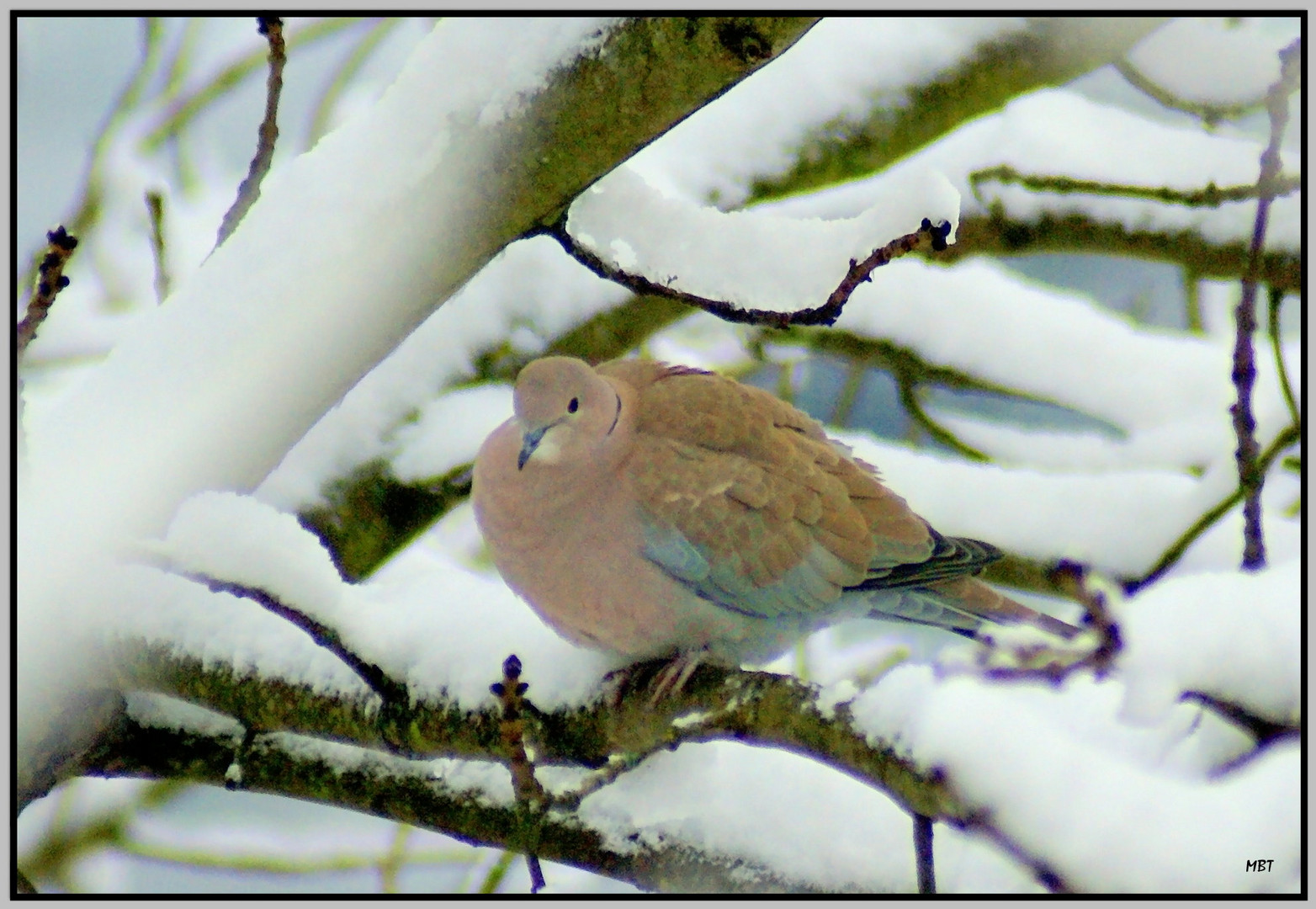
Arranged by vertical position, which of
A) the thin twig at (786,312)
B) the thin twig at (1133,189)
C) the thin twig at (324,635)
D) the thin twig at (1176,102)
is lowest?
the thin twig at (324,635)

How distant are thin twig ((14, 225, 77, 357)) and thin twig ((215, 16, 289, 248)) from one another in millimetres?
306

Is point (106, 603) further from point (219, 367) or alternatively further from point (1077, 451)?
point (1077, 451)

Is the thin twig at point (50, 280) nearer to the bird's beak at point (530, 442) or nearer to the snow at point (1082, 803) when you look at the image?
the bird's beak at point (530, 442)

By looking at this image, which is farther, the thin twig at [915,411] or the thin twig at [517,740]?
the thin twig at [915,411]

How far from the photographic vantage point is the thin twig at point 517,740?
3.40 feet

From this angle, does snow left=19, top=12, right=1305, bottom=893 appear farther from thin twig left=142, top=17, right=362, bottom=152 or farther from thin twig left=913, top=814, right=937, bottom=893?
thin twig left=142, top=17, right=362, bottom=152

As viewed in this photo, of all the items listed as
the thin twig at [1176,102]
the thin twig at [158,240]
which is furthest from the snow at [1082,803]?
the thin twig at [1176,102]

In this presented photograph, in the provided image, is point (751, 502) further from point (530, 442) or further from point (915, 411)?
point (915, 411)

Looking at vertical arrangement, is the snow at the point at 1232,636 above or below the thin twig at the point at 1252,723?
above

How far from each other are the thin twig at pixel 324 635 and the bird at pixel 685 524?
0.81 ft

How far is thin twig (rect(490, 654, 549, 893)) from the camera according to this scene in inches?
40.8

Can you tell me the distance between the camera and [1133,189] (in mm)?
1799

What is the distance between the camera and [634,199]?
1402mm

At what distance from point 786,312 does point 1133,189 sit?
0.86 metres
